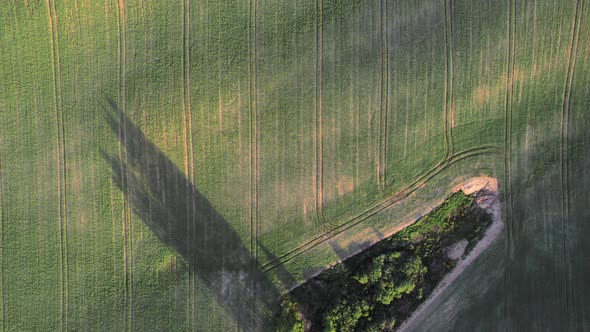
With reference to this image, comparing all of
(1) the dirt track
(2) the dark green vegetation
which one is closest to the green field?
(1) the dirt track

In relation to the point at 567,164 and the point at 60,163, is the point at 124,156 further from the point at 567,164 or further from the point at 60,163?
the point at 567,164

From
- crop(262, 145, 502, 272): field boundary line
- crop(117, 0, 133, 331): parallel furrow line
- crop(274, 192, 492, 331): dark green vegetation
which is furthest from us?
crop(262, 145, 502, 272): field boundary line

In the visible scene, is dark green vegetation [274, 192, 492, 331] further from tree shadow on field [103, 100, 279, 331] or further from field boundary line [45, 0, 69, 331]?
field boundary line [45, 0, 69, 331]

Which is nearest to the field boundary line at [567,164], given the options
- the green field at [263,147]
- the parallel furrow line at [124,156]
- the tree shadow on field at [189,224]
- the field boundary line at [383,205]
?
the green field at [263,147]

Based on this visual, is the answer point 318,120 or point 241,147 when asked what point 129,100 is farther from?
point 318,120

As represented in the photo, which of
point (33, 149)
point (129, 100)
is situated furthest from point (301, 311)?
point (33, 149)

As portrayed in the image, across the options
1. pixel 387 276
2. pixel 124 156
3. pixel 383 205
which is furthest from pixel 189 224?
pixel 387 276
